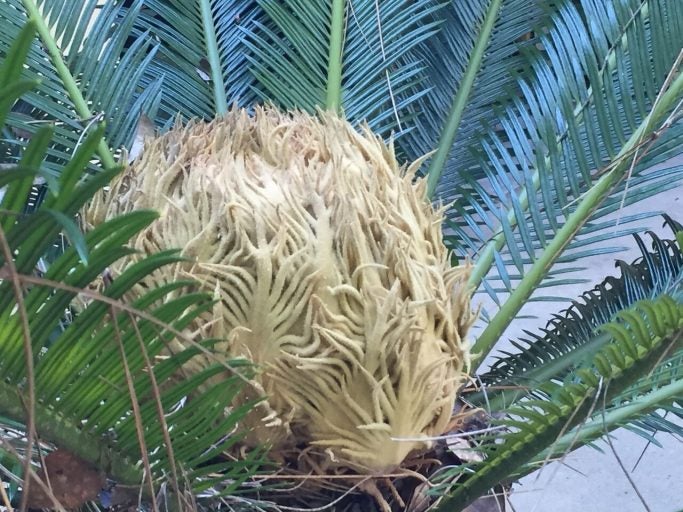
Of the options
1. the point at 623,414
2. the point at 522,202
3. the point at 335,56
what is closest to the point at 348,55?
the point at 335,56

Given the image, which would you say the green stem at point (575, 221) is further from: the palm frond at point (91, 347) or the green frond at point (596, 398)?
the palm frond at point (91, 347)

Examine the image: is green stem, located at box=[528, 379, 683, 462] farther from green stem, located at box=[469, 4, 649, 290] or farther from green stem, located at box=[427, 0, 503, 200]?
green stem, located at box=[427, 0, 503, 200]

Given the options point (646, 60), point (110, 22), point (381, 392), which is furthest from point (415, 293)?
point (110, 22)

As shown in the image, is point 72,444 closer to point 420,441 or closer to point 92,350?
point 92,350

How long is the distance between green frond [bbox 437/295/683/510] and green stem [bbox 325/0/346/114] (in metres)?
0.47

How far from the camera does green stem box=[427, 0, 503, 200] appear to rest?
3.01 feet

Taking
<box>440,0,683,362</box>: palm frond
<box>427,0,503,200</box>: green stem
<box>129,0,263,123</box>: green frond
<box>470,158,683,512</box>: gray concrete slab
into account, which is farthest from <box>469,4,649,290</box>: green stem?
<box>470,158,683,512</box>: gray concrete slab

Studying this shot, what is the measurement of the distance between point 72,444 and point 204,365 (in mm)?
117

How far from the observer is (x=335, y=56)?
922 mm

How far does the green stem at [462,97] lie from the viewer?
917mm

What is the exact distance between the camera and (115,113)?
86 centimetres

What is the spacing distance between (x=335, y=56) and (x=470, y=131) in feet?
→ 0.62

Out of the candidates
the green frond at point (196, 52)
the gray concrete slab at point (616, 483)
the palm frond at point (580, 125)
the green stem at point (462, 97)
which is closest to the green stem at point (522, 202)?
the palm frond at point (580, 125)

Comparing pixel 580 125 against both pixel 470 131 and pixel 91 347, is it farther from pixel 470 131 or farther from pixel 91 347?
pixel 91 347
